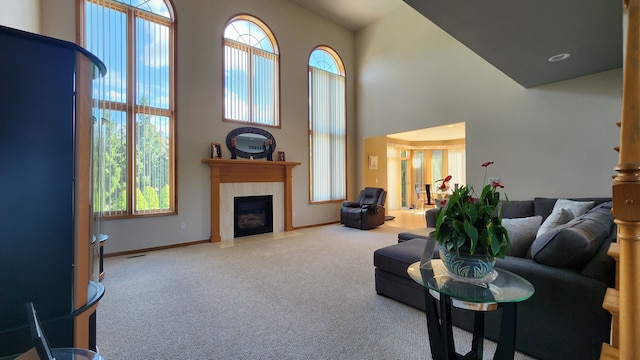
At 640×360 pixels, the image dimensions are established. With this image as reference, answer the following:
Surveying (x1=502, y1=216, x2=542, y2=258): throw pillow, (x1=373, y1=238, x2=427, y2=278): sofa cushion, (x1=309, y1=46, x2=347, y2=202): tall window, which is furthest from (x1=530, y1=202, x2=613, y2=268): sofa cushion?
(x1=309, y1=46, x2=347, y2=202): tall window

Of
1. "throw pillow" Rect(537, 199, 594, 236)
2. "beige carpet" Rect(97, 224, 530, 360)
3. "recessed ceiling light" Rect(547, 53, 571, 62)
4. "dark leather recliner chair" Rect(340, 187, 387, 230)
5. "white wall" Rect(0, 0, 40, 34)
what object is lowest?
"beige carpet" Rect(97, 224, 530, 360)

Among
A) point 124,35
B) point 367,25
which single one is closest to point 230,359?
point 124,35

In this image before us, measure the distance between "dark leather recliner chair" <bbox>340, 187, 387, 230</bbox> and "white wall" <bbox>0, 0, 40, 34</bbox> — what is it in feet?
19.8

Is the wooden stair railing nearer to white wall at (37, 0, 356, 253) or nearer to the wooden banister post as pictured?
Result: the wooden banister post

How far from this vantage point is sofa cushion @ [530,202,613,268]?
1.66 m

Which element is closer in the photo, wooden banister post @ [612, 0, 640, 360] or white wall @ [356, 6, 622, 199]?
wooden banister post @ [612, 0, 640, 360]

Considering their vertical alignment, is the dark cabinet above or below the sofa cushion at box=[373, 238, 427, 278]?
above

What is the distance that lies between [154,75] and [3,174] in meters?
4.46

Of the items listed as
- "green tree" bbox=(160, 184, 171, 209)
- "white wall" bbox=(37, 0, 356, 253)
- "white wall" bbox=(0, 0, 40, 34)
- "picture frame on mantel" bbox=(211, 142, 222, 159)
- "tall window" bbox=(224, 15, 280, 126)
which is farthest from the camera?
"tall window" bbox=(224, 15, 280, 126)

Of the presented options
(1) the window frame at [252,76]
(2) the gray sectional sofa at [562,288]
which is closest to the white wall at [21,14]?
(1) the window frame at [252,76]

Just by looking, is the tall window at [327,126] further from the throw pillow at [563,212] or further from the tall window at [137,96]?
the throw pillow at [563,212]

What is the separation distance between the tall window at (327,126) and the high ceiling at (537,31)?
4.24 meters

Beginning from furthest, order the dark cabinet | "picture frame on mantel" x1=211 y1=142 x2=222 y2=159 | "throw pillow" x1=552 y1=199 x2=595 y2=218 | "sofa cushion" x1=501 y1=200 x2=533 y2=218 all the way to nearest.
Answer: "picture frame on mantel" x1=211 y1=142 x2=222 y2=159, "sofa cushion" x1=501 y1=200 x2=533 y2=218, "throw pillow" x1=552 y1=199 x2=595 y2=218, the dark cabinet

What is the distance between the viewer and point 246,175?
18.6ft
